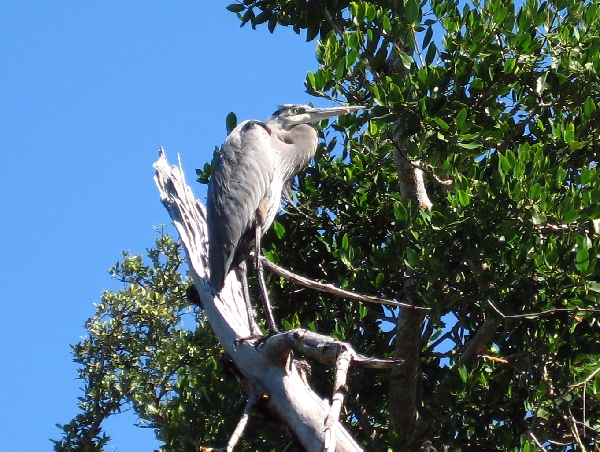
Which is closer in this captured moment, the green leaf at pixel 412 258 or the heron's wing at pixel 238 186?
the green leaf at pixel 412 258

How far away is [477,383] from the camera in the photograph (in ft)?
15.3

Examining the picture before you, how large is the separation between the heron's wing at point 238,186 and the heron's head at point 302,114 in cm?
31

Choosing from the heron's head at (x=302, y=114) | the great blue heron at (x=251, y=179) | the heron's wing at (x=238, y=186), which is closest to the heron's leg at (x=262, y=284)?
the great blue heron at (x=251, y=179)

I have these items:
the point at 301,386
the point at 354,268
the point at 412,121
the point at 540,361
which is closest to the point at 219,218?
the point at 354,268

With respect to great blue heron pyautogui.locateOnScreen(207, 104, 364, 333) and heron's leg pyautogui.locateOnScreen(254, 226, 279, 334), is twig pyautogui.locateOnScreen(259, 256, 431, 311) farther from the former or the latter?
great blue heron pyautogui.locateOnScreen(207, 104, 364, 333)

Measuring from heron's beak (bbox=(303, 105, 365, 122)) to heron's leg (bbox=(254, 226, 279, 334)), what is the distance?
898mm

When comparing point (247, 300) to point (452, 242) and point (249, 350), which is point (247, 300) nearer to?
point (249, 350)

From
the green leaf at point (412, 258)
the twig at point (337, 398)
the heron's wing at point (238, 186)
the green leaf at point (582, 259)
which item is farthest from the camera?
the heron's wing at point (238, 186)

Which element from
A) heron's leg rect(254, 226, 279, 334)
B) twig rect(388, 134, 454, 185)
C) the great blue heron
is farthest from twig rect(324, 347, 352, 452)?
twig rect(388, 134, 454, 185)

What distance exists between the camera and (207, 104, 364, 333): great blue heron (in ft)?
16.6

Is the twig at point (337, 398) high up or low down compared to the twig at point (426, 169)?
down

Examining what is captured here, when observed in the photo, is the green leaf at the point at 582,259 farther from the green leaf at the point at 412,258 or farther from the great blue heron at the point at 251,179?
the great blue heron at the point at 251,179

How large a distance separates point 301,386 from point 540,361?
1.43 metres

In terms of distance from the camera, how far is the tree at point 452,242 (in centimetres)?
424
